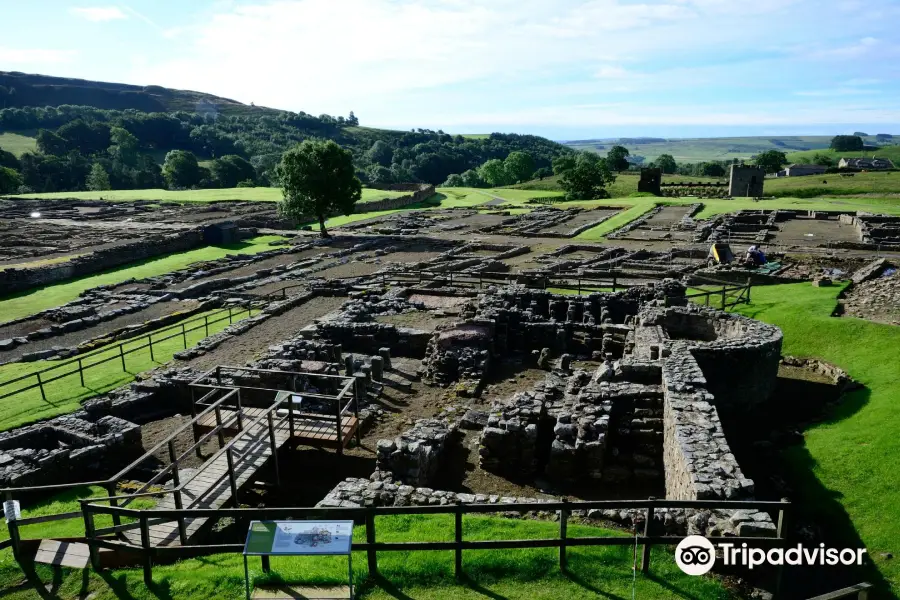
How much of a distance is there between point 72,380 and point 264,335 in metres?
6.96

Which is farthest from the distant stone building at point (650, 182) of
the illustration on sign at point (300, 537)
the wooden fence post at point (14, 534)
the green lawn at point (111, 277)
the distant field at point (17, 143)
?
the distant field at point (17, 143)

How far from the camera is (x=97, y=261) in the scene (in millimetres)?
43594

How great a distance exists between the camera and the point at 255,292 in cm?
3397

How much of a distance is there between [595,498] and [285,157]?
1855 inches

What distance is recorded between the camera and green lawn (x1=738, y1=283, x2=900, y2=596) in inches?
421

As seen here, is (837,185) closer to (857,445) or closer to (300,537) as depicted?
(857,445)

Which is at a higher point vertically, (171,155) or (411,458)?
(171,155)

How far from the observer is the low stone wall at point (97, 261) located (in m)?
38.3

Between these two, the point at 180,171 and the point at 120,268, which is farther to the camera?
the point at 180,171

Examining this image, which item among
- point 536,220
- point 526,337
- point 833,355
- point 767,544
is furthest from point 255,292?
point 536,220

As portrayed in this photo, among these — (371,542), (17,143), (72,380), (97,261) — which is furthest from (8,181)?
(371,542)

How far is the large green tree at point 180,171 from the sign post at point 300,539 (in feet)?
384

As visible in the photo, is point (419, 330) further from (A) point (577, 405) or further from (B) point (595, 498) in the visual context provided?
(B) point (595, 498)

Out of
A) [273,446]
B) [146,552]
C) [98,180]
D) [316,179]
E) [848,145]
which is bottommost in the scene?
[273,446]
